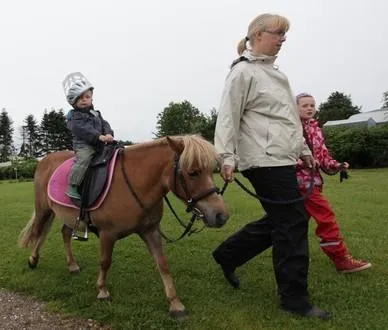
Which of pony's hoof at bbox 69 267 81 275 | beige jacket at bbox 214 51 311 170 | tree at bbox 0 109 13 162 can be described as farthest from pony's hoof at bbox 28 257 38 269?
tree at bbox 0 109 13 162

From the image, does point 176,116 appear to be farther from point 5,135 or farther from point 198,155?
point 198,155

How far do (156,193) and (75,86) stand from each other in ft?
5.43

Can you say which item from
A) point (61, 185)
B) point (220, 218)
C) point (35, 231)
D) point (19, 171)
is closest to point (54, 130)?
point (19, 171)

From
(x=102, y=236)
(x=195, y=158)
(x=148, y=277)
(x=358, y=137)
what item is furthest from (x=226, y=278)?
(x=358, y=137)

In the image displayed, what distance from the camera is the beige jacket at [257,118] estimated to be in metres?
4.03

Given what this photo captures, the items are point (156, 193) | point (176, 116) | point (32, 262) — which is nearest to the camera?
point (156, 193)

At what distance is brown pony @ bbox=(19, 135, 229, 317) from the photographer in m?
3.99

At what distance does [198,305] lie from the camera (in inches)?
181

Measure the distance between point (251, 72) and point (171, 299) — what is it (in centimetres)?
221

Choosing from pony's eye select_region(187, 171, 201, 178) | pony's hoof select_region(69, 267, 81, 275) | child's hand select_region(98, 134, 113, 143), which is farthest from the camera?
pony's hoof select_region(69, 267, 81, 275)

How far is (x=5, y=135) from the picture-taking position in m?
112

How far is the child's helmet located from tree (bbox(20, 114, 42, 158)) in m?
108

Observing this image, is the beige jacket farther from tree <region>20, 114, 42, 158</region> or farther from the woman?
tree <region>20, 114, 42, 158</region>

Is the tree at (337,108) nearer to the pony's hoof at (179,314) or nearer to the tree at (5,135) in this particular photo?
the tree at (5,135)
